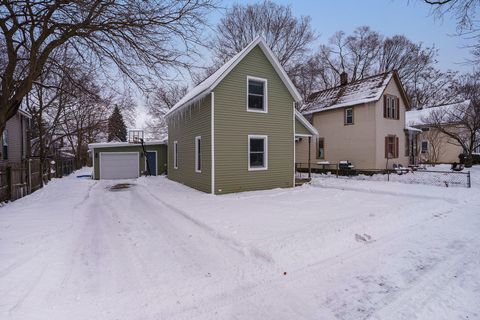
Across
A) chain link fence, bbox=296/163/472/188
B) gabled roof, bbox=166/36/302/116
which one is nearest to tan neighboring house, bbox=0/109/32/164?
gabled roof, bbox=166/36/302/116

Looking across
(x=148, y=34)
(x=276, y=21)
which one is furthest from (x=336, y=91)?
(x=148, y=34)

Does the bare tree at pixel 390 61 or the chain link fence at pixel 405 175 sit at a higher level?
the bare tree at pixel 390 61

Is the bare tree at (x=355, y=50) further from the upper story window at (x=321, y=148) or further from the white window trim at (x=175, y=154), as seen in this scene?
the white window trim at (x=175, y=154)

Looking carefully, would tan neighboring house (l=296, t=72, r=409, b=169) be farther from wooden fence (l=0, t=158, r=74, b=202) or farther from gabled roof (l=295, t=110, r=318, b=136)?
wooden fence (l=0, t=158, r=74, b=202)

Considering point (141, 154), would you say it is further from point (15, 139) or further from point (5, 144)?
point (5, 144)

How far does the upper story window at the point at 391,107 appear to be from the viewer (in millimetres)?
18492

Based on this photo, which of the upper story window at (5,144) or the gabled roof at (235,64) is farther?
the upper story window at (5,144)

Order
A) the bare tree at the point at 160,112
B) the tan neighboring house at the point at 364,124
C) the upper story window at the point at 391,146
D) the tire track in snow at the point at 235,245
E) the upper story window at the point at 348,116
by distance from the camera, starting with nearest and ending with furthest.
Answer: the tire track in snow at the point at 235,245 < the tan neighboring house at the point at 364,124 < the upper story window at the point at 391,146 < the upper story window at the point at 348,116 < the bare tree at the point at 160,112

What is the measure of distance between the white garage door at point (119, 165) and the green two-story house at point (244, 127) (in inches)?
351

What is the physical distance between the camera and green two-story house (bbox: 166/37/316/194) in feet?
36.5

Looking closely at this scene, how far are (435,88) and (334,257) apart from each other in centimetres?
3754

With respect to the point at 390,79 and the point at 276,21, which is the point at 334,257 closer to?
the point at 390,79

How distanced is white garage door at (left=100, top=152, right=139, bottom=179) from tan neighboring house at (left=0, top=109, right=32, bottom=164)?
4775 millimetres

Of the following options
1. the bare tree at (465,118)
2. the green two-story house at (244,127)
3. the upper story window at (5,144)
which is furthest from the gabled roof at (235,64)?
the bare tree at (465,118)
